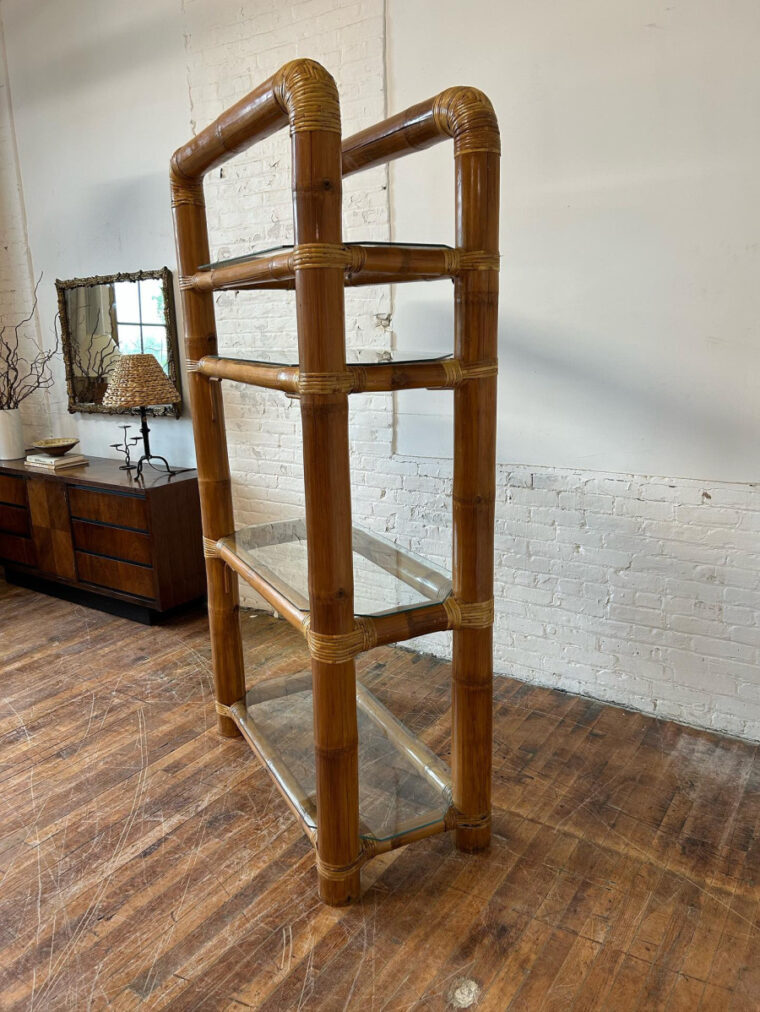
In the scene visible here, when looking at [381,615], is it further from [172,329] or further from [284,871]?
[172,329]

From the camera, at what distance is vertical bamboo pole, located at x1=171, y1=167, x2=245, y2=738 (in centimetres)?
245

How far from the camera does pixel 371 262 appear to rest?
5.75 feet

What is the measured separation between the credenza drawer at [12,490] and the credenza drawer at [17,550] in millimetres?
216

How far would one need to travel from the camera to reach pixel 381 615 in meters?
1.91

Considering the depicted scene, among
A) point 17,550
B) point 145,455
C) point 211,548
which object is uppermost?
point 145,455

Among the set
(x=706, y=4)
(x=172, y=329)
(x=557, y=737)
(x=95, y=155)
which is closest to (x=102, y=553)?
(x=172, y=329)

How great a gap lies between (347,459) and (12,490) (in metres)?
3.29

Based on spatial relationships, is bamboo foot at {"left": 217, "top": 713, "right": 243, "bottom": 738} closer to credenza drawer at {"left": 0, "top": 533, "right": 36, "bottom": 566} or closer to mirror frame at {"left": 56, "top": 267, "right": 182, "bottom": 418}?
mirror frame at {"left": 56, "top": 267, "right": 182, "bottom": 418}

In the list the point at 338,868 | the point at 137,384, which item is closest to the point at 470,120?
the point at 338,868

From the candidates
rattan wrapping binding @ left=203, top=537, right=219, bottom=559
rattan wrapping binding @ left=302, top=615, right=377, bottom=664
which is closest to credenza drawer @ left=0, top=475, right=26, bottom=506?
rattan wrapping binding @ left=203, top=537, right=219, bottom=559

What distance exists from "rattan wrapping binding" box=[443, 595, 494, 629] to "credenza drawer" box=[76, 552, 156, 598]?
7.28ft

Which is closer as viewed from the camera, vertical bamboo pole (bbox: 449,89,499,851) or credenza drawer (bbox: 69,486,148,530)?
vertical bamboo pole (bbox: 449,89,499,851)

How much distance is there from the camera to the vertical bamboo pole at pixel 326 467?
162 cm

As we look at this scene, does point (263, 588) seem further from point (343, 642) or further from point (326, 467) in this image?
point (326, 467)
